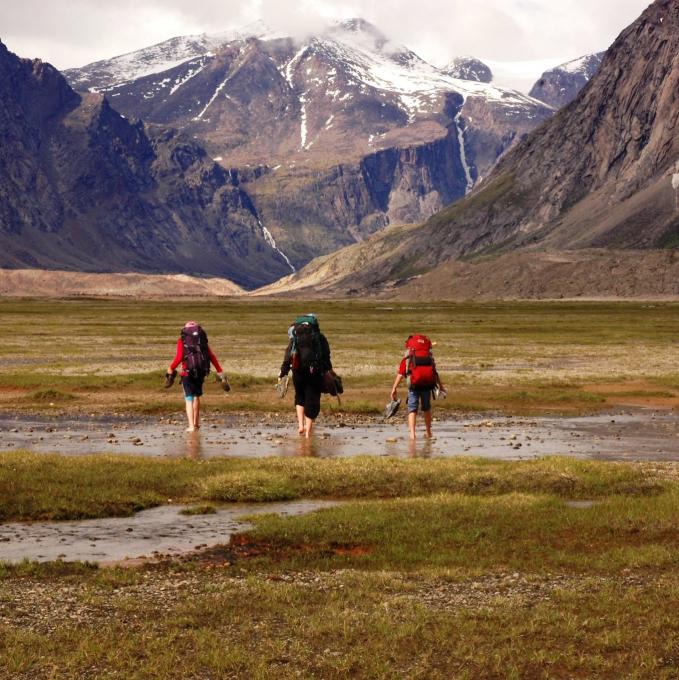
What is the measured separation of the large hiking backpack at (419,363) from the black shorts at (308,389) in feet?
7.76

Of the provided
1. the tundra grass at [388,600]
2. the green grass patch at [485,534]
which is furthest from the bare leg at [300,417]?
the tundra grass at [388,600]

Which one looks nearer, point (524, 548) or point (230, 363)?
point (524, 548)

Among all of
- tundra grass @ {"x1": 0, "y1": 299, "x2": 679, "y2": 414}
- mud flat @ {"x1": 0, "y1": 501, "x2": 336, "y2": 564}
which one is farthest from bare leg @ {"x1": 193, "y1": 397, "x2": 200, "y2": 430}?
mud flat @ {"x1": 0, "y1": 501, "x2": 336, "y2": 564}

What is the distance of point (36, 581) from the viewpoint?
15672 millimetres

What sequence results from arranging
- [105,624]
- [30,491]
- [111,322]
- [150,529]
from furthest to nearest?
[111,322] < [30,491] < [150,529] < [105,624]

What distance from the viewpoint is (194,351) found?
31469 millimetres

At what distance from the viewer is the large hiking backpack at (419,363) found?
30.5 metres

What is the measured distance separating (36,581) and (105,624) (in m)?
2.53

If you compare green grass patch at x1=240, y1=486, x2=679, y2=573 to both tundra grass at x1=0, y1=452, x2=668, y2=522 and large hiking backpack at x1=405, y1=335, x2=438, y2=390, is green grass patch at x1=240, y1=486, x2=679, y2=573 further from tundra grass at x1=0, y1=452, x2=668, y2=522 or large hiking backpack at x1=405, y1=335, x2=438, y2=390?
large hiking backpack at x1=405, y1=335, x2=438, y2=390

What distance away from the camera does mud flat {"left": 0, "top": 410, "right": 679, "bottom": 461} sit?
98.3 ft

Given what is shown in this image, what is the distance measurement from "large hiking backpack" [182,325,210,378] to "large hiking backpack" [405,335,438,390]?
17.7ft

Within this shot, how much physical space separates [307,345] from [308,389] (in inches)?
55.2

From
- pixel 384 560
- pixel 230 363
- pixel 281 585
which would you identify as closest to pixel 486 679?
pixel 281 585

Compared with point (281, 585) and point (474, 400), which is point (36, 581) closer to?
point (281, 585)
